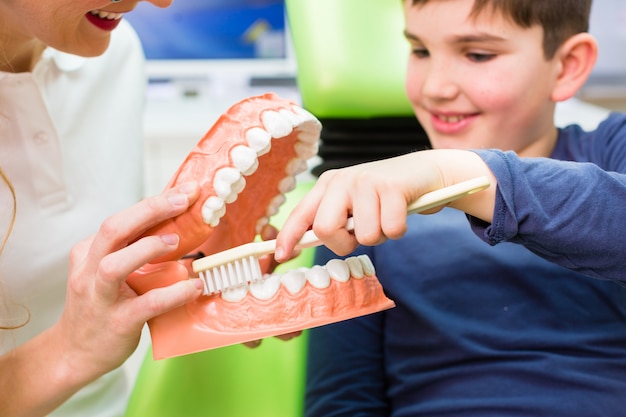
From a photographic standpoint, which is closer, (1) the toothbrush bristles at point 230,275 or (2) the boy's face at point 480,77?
(1) the toothbrush bristles at point 230,275

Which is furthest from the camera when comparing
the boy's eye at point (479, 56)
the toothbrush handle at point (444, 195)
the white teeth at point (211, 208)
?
the boy's eye at point (479, 56)

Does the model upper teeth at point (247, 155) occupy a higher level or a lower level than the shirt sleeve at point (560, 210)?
higher

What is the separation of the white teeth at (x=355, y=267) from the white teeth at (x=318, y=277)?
3 cm

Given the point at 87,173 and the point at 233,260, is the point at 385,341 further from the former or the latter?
the point at 87,173

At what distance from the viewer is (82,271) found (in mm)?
669

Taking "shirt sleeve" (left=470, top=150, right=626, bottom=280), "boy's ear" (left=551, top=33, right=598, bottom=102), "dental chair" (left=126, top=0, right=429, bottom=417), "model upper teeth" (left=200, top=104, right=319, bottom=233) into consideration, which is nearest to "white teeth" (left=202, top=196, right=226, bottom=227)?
"model upper teeth" (left=200, top=104, right=319, bottom=233)

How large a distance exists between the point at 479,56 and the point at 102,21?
1.66 ft

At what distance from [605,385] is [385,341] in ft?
0.99

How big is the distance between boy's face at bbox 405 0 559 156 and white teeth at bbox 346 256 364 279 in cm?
31

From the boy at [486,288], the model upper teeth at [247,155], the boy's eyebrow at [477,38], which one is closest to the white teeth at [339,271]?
the model upper teeth at [247,155]

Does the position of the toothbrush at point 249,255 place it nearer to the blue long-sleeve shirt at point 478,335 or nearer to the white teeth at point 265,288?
the white teeth at point 265,288

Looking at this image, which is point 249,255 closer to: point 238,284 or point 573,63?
point 238,284

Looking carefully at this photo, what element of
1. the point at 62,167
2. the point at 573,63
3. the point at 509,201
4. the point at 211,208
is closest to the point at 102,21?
the point at 62,167

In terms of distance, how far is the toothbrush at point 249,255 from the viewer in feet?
1.89
